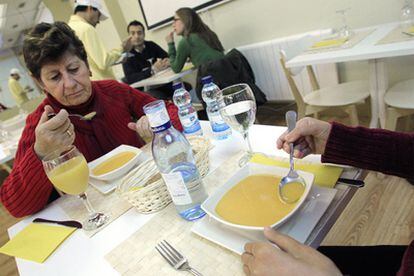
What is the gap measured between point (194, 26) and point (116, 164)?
2217mm

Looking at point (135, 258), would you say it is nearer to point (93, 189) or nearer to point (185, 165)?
point (185, 165)

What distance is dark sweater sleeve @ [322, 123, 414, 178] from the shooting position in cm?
63

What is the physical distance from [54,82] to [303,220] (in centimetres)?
108

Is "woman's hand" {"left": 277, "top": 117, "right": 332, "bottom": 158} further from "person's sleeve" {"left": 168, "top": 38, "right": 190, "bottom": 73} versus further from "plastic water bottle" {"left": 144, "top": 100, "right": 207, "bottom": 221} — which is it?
"person's sleeve" {"left": 168, "top": 38, "right": 190, "bottom": 73}

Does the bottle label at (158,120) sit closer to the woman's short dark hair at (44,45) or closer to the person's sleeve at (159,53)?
the woman's short dark hair at (44,45)

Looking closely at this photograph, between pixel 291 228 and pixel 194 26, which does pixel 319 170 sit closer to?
pixel 291 228

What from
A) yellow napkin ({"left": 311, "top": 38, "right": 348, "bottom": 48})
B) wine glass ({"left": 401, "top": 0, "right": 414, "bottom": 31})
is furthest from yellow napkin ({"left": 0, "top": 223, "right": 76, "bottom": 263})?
wine glass ({"left": 401, "top": 0, "right": 414, "bottom": 31})

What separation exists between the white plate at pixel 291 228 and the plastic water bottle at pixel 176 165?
0.06 metres

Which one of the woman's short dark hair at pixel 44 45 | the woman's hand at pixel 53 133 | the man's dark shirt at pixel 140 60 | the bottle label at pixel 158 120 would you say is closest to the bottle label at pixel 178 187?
the bottle label at pixel 158 120

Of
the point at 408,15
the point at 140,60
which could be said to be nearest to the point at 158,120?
the point at 408,15

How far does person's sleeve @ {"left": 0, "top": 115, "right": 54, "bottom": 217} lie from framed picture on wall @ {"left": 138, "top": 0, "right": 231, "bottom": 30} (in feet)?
9.10

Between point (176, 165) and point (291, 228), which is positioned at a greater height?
point (176, 165)

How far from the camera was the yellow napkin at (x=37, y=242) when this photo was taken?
694mm

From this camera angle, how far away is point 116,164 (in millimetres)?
952
